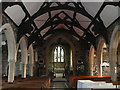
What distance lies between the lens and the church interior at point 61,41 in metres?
9.23

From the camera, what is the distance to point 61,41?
23.2 metres

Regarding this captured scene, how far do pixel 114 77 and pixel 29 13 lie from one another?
594 cm

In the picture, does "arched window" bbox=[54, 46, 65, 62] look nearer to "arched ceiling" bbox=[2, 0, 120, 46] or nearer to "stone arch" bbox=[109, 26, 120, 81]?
"arched ceiling" bbox=[2, 0, 120, 46]

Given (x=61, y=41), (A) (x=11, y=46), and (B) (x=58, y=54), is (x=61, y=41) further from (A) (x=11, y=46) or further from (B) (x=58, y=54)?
(A) (x=11, y=46)

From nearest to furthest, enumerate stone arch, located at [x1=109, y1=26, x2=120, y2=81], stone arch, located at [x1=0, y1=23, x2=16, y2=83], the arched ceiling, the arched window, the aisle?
the arched ceiling < stone arch, located at [x1=0, y1=23, x2=16, y2=83] < stone arch, located at [x1=109, y1=26, x2=120, y2=81] < the aisle < the arched window

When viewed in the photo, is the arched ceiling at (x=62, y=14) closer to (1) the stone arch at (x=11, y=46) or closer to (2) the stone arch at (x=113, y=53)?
(1) the stone arch at (x=11, y=46)

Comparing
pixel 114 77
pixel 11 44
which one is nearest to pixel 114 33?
pixel 114 77

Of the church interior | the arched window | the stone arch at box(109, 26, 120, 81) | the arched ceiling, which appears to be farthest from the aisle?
the arched window

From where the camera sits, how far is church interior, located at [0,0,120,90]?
9.23m

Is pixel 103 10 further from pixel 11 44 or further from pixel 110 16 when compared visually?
pixel 11 44

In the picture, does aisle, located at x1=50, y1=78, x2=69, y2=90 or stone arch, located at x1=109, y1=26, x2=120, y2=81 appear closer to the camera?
stone arch, located at x1=109, y1=26, x2=120, y2=81

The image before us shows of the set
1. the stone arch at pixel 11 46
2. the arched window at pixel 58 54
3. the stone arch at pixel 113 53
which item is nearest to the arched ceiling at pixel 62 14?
the stone arch at pixel 11 46

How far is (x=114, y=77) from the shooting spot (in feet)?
36.5

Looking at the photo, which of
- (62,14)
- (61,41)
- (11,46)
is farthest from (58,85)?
(61,41)
